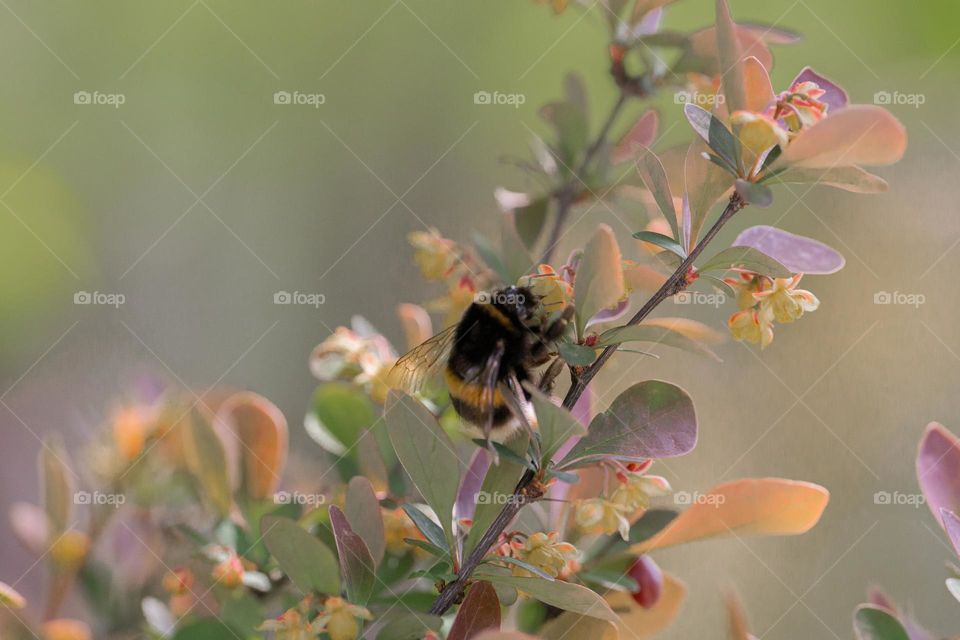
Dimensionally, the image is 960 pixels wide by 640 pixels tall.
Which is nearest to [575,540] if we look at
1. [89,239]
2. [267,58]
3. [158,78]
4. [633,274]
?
[633,274]

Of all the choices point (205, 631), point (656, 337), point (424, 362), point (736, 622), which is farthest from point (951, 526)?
point (205, 631)

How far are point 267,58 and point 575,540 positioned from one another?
47.8 inches

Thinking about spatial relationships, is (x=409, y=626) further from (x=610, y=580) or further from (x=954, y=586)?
(x=954, y=586)

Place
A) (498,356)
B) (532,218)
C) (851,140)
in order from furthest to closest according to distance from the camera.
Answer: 1. (532,218)
2. (498,356)
3. (851,140)

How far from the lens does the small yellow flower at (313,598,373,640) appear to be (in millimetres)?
609

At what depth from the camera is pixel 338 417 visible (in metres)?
0.90

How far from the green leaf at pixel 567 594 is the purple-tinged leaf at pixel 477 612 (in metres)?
0.02

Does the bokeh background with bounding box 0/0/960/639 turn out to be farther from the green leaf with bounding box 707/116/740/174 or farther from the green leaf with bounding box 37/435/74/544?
the green leaf with bounding box 707/116/740/174

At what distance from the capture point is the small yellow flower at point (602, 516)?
26.0 inches

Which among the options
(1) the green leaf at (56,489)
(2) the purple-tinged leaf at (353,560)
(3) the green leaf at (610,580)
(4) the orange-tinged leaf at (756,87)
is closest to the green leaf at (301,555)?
(2) the purple-tinged leaf at (353,560)

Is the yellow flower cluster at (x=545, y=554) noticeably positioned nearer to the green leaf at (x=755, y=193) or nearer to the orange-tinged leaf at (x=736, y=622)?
the orange-tinged leaf at (x=736, y=622)

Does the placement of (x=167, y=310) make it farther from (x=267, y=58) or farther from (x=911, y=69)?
(x=911, y=69)

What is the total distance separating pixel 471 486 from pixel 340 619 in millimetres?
203

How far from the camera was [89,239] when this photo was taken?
148 cm
